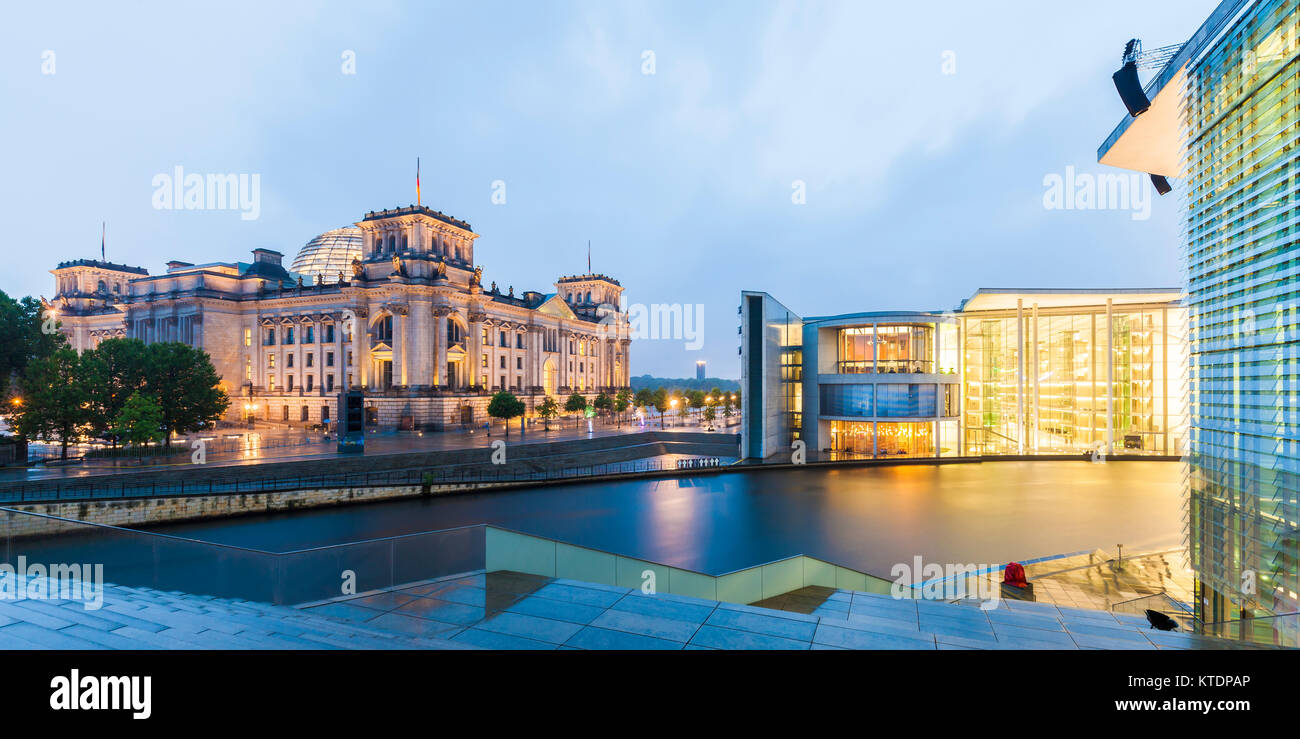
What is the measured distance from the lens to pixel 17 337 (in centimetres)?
4031

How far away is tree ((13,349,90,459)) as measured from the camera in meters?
33.8

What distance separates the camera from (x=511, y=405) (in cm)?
6006

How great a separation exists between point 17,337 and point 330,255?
155ft

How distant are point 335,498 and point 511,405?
2992 centimetres

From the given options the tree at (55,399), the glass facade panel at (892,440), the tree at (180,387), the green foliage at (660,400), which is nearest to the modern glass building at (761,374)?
the glass facade panel at (892,440)

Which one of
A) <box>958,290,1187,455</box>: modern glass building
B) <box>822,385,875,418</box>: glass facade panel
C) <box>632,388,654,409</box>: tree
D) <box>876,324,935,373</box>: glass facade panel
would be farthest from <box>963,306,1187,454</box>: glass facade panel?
<box>632,388,654,409</box>: tree

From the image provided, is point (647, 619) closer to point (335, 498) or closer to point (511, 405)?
point (335, 498)

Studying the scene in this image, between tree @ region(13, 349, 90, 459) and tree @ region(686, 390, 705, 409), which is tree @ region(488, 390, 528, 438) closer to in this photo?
tree @ region(13, 349, 90, 459)

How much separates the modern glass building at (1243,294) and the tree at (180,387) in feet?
175

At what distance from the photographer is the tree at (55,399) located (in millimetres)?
33750

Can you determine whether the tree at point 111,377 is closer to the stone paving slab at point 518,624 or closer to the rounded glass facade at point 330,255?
the stone paving slab at point 518,624

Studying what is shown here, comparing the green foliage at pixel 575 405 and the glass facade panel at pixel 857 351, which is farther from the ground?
the glass facade panel at pixel 857 351

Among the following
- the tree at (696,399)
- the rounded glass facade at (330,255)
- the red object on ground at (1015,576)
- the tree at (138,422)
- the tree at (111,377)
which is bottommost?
the red object on ground at (1015,576)

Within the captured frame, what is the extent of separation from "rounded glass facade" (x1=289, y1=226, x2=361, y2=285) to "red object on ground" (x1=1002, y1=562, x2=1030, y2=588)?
89.3 m
